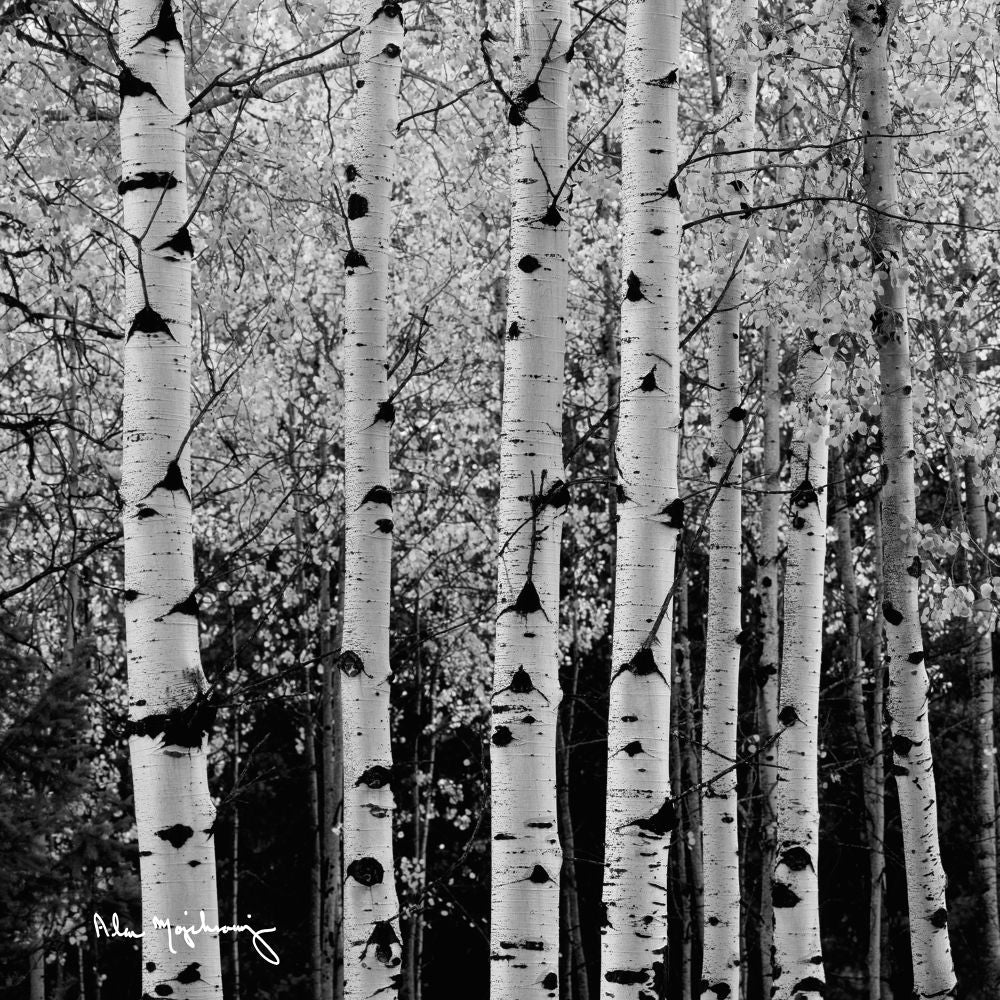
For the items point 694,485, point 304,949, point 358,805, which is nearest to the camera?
point 358,805

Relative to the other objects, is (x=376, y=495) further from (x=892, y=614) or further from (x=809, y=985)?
(x=809, y=985)

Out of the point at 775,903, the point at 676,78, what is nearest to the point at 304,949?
the point at 775,903

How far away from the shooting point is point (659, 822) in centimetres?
328

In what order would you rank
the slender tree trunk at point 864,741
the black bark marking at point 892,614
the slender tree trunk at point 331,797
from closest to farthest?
the black bark marking at point 892,614 < the slender tree trunk at point 864,741 < the slender tree trunk at point 331,797

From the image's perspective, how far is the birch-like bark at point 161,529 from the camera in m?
2.93

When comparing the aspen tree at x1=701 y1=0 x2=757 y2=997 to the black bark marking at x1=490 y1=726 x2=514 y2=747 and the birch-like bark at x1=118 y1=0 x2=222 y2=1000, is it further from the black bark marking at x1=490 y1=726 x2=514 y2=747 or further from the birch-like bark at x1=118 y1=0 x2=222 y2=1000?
the birch-like bark at x1=118 y1=0 x2=222 y2=1000

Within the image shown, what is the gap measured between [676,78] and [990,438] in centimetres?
257

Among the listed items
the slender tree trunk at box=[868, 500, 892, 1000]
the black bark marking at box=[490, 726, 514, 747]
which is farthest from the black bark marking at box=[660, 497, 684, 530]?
the slender tree trunk at box=[868, 500, 892, 1000]

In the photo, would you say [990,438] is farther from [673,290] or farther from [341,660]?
[341,660]

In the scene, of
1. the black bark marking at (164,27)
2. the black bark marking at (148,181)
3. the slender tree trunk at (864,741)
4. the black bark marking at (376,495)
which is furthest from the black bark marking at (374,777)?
the slender tree trunk at (864,741)

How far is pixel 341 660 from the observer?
4203 millimetres

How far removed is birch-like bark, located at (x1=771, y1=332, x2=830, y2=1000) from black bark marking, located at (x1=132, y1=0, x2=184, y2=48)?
10.0 ft

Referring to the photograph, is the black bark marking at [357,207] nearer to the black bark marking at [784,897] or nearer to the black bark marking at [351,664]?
the black bark marking at [351,664]

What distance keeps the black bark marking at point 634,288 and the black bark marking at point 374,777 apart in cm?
198
